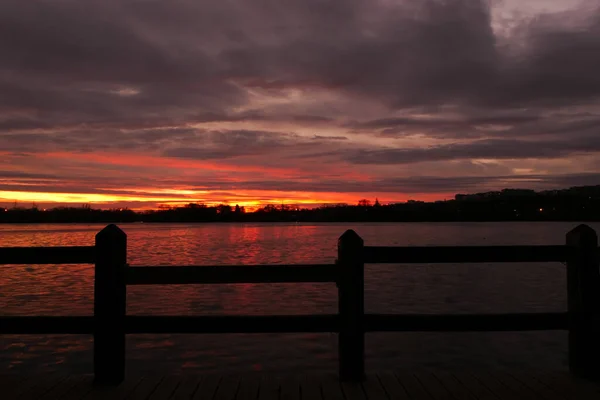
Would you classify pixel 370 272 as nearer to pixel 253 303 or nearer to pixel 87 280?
pixel 253 303

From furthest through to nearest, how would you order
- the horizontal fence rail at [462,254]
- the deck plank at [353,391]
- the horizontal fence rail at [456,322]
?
the horizontal fence rail at [462,254] → the horizontal fence rail at [456,322] → the deck plank at [353,391]

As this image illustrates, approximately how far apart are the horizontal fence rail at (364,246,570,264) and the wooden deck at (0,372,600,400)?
4.42 ft

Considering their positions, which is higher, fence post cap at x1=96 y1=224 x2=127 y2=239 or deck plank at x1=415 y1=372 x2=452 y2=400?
fence post cap at x1=96 y1=224 x2=127 y2=239

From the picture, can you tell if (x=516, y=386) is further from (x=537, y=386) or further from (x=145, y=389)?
(x=145, y=389)

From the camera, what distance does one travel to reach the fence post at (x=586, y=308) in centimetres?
605

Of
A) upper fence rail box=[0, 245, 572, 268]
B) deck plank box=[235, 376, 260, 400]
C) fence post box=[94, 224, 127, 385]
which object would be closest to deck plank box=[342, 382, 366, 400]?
deck plank box=[235, 376, 260, 400]

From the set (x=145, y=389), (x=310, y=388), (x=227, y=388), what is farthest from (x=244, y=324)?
(x=145, y=389)

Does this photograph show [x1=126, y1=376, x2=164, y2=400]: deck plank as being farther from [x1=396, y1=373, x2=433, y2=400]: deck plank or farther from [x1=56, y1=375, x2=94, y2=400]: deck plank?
[x1=396, y1=373, x2=433, y2=400]: deck plank

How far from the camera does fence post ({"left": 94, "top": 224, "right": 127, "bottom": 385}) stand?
576cm

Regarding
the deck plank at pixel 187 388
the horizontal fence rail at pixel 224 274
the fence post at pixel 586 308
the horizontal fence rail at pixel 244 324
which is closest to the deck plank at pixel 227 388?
the deck plank at pixel 187 388

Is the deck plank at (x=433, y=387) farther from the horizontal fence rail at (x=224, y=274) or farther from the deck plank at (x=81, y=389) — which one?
the deck plank at (x=81, y=389)

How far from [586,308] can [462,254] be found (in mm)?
1582

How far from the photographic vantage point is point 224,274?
5797 millimetres

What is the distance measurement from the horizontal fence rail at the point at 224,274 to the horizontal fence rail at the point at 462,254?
0.61 meters
